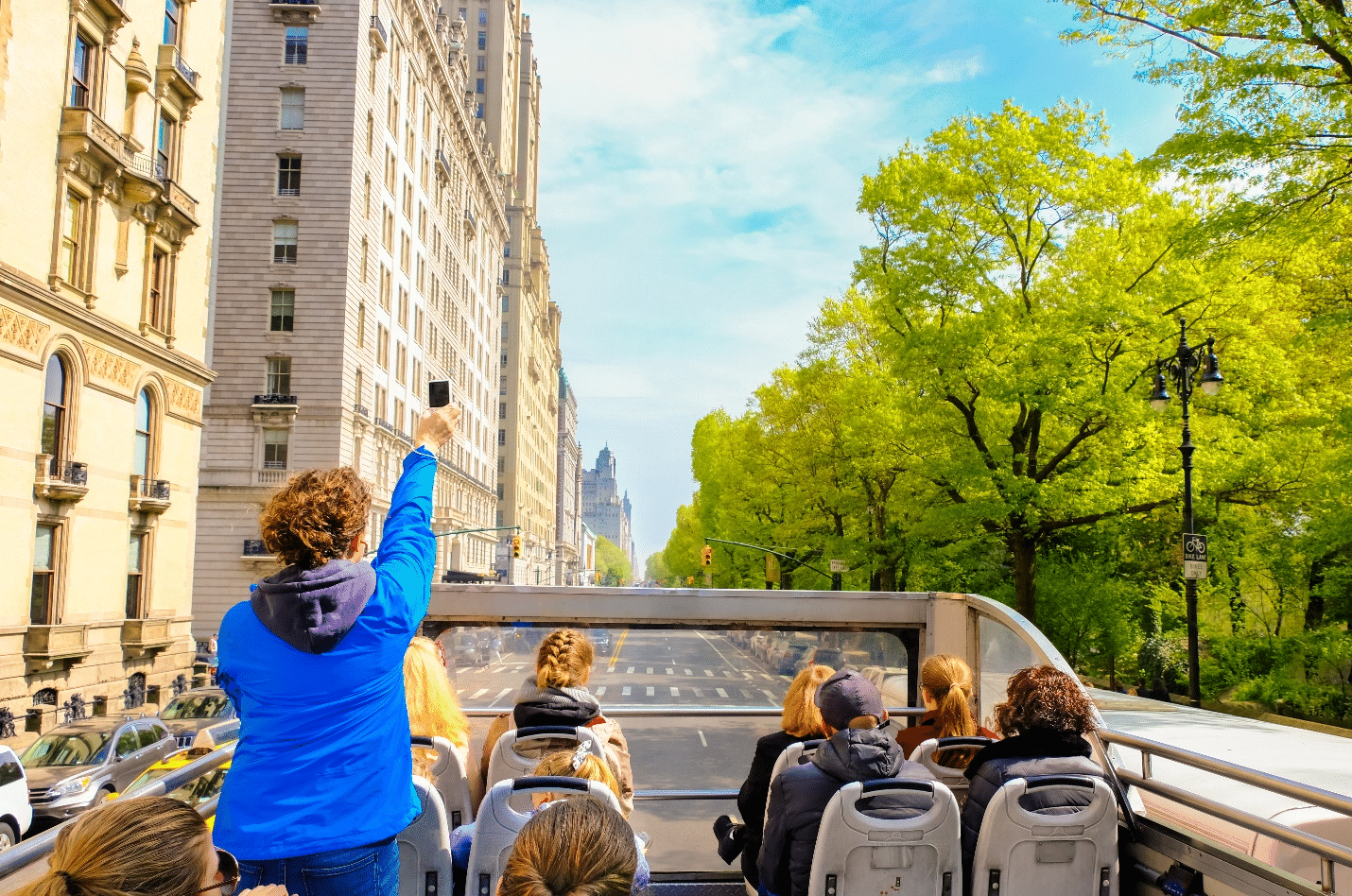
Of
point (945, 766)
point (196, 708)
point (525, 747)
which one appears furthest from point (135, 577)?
point (945, 766)

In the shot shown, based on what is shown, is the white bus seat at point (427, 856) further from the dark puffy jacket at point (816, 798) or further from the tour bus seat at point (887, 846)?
the tour bus seat at point (887, 846)

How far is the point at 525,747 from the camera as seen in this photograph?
4.73 meters

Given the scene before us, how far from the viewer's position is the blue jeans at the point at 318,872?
9.48 ft

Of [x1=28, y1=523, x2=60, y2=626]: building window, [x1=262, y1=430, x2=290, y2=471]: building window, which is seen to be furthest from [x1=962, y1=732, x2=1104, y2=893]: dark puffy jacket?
[x1=262, y1=430, x2=290, y2=471]: building window

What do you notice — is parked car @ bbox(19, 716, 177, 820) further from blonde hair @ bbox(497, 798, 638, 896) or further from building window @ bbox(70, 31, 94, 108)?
building window @ bbox(70, 31, 94, 108)

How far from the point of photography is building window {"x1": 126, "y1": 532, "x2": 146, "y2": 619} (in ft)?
98.6

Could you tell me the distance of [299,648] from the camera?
2793mm

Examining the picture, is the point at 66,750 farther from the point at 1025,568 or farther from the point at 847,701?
the point at 1025,568

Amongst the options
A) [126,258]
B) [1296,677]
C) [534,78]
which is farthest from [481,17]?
[1296,677]

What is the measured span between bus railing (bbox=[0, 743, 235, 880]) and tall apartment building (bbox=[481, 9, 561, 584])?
8605 cm

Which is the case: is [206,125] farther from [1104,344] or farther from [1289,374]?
[1289,374]

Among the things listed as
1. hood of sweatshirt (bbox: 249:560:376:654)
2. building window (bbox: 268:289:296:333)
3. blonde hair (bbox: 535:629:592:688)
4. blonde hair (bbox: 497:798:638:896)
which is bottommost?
blonde hair (bbox: 497:798:638:896)

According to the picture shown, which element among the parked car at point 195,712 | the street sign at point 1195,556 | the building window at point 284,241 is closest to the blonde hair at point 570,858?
the street sign at point 1195,556

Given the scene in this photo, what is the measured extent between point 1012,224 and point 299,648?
68.9 ft
